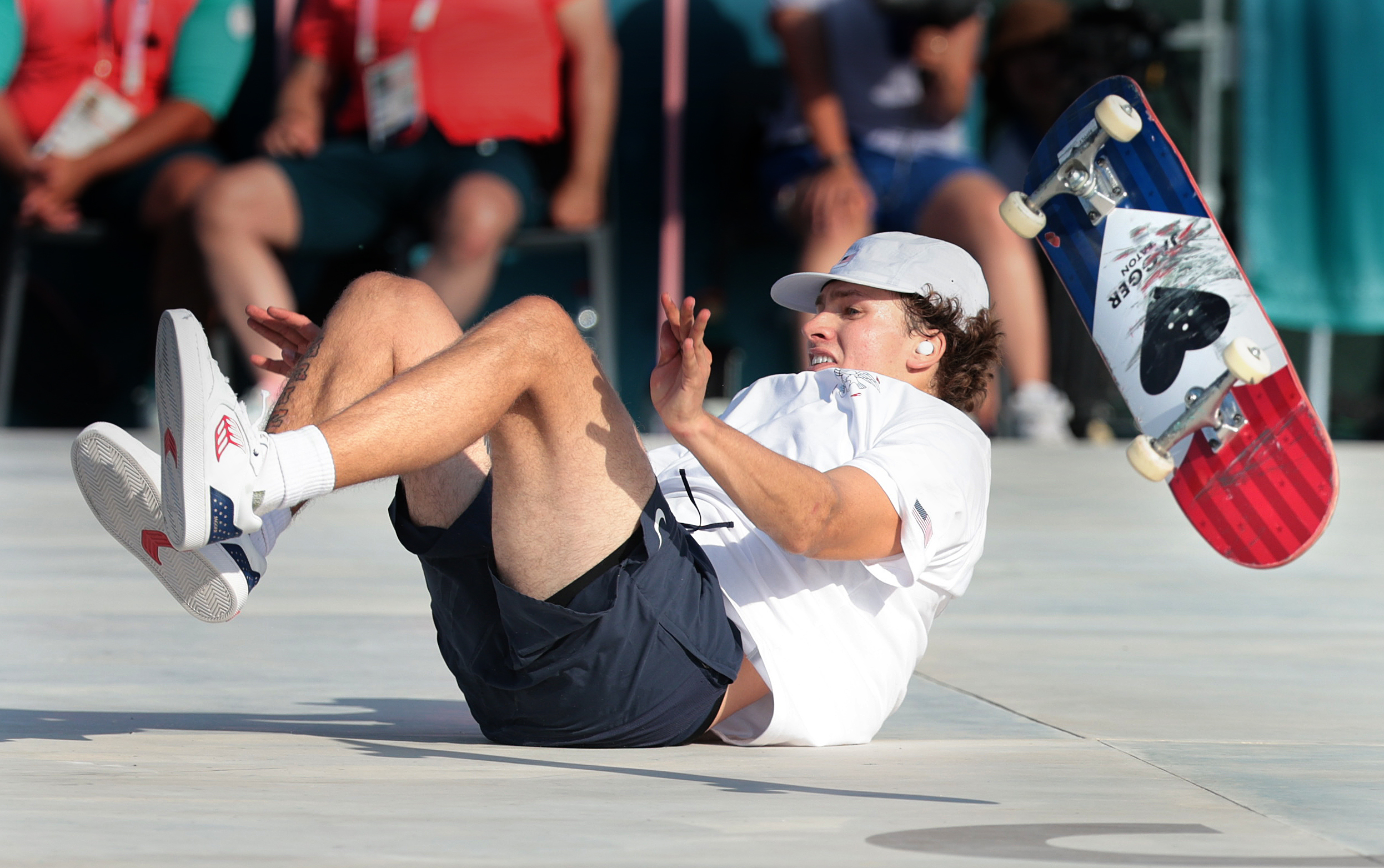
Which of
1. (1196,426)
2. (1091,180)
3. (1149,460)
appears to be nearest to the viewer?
(1149,460)

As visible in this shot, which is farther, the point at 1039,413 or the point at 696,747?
the point at 1039,413

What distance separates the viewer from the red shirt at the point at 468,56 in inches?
294

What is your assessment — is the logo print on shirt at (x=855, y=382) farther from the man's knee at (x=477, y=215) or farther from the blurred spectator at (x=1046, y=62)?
the blurred spectator at (x=1046, y=62)

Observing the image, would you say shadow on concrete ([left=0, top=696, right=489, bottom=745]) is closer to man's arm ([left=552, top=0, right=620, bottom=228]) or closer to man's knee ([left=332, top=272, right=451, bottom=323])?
man's knee ([left=332, top=272, right=451, bottom=323])

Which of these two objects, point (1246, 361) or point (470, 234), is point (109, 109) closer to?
point (470, 234)

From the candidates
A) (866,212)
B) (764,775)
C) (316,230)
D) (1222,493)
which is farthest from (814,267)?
(764,775)

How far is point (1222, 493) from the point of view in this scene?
3369mm

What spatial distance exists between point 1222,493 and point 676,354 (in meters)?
1.53

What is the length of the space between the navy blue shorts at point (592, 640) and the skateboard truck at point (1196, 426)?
1.01m

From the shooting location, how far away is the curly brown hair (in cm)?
279

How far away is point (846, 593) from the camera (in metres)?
2.59

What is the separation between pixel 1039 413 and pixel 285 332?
5.41m

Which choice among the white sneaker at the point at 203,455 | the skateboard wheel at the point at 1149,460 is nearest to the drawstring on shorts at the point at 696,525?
the white sneaker at the point at 203,455

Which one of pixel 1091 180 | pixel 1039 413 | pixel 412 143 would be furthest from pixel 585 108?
pixel 1091 180
